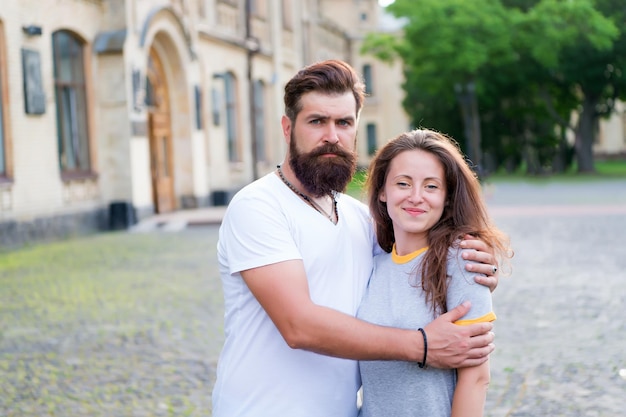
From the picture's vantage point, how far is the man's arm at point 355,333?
259cm

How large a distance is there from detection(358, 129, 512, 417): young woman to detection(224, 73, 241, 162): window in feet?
84.2

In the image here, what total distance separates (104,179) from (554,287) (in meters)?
12.5

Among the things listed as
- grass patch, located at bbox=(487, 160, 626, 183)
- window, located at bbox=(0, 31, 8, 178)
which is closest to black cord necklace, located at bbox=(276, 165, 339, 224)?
window, located at bbox=(0, 31, 8, 178)

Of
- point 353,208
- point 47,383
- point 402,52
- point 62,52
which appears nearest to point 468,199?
point 353,208

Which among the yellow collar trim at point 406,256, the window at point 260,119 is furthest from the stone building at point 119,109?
the yellow collar trim at point 406,256

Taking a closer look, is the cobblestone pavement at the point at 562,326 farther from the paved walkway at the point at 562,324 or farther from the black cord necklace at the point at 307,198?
the black cord necklace at the point at 307,198

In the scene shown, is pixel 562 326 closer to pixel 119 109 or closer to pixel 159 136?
pixel 119 109

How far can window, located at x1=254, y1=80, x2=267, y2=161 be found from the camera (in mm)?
31453

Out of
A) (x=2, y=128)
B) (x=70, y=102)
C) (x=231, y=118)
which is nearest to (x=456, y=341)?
(x=2, y=128)

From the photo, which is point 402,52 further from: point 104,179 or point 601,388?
point 601,388

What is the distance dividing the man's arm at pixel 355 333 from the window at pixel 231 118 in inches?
1016

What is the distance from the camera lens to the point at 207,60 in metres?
25.9

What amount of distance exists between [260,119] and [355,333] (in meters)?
29.4

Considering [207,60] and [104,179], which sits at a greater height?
[207,60]
